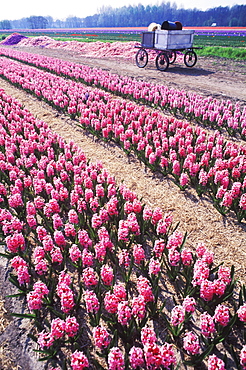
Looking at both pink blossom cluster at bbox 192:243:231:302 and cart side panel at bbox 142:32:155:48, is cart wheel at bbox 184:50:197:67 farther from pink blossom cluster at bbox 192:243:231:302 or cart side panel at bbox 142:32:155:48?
pink blossom cluster at bbox 192:243:231:302

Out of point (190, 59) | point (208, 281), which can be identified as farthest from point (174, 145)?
point (190, 59)

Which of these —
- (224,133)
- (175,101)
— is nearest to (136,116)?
(175,101)

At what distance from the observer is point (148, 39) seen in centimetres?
1897

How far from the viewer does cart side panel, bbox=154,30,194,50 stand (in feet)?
57.8

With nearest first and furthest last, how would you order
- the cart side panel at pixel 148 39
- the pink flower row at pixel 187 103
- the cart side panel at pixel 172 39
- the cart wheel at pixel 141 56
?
1. the pink flower row at pixel 187 103
2. the cart side panel at pixel 172 39
3. the cart side panel at pixel 148 39
4. the cart wheel at pixel 141 56

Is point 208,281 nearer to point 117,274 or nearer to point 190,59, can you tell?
point 117,274

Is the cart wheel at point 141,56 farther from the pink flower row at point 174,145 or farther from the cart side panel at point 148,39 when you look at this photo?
the pink flower row at point 174,145

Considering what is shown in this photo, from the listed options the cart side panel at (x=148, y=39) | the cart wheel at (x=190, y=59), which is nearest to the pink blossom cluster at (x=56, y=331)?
the cart side panel at (x=148, y=39)

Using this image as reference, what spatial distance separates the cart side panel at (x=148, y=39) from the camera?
18656 mm

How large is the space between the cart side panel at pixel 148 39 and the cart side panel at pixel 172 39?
402mm

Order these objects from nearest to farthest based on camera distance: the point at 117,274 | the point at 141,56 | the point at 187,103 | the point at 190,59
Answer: the point at 117,274 → the point at 187,103 → the point at 190,59 → the point at 141,56

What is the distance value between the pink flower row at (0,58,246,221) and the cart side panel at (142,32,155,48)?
8339 mm

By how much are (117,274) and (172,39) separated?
1830 cm

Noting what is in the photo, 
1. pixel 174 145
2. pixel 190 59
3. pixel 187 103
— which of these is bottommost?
pixel 174 145
